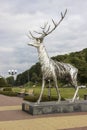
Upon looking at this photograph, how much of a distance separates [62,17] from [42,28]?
1.17 metres

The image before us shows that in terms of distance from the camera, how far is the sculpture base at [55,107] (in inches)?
587

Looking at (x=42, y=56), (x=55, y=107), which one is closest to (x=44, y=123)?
(x=55, y=107)

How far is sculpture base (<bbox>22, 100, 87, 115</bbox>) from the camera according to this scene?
48.9 feet

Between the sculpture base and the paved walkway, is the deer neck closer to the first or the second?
the sculpture base

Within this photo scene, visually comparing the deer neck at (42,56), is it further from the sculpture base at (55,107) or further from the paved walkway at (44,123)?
the paved walkway at (44,123)

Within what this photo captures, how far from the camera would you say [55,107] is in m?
15.1

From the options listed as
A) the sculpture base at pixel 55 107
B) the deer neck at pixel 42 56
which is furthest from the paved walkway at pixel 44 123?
the deer neck at pixel 42 56

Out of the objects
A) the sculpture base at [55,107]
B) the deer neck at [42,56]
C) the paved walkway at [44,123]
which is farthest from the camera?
the deer neck at [42,56]

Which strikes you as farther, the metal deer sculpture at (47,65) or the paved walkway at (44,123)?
the metal deer sculpture at (47,65)

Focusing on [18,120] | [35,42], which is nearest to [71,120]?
[18,120]

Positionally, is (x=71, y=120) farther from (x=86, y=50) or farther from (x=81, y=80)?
(x=86, y=50)

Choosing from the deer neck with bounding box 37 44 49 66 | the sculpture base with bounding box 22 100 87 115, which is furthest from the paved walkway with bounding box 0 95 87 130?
the deer neck with bounding box 37 44 49 66

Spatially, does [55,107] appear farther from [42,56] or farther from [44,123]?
[44,123]

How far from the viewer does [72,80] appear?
1620 centimetres
